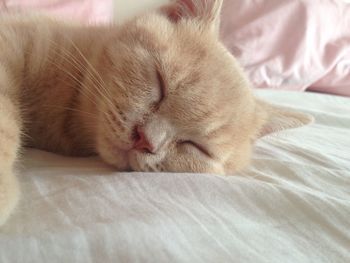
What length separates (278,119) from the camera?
122cm

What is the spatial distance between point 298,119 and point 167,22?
0.46 metres

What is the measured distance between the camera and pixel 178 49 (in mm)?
966

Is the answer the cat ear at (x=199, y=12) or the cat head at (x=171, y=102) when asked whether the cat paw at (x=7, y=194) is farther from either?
the cat ear at (x=199, y=12)

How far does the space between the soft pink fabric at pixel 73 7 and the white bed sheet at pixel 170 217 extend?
31.2 inches

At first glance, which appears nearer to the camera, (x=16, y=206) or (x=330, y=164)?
(x=16, y=206)

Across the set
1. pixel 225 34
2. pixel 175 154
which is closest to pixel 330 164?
pixel 175 154

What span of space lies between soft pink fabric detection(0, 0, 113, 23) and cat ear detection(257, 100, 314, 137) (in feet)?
2.24

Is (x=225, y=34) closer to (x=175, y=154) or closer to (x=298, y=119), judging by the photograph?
(x=298, y=119)

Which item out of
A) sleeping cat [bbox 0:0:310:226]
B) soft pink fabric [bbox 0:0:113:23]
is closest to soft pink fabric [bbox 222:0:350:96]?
soft pink fabric [bbox 0:0:113:23]

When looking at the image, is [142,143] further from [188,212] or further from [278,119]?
[278,119]

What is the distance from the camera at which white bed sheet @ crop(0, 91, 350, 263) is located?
56 cm

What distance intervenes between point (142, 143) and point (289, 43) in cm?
150

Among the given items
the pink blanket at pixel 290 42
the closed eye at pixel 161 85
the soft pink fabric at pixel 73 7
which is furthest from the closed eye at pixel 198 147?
the pink blanket at pixel 290 42

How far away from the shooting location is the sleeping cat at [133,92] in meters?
A: 0.88
